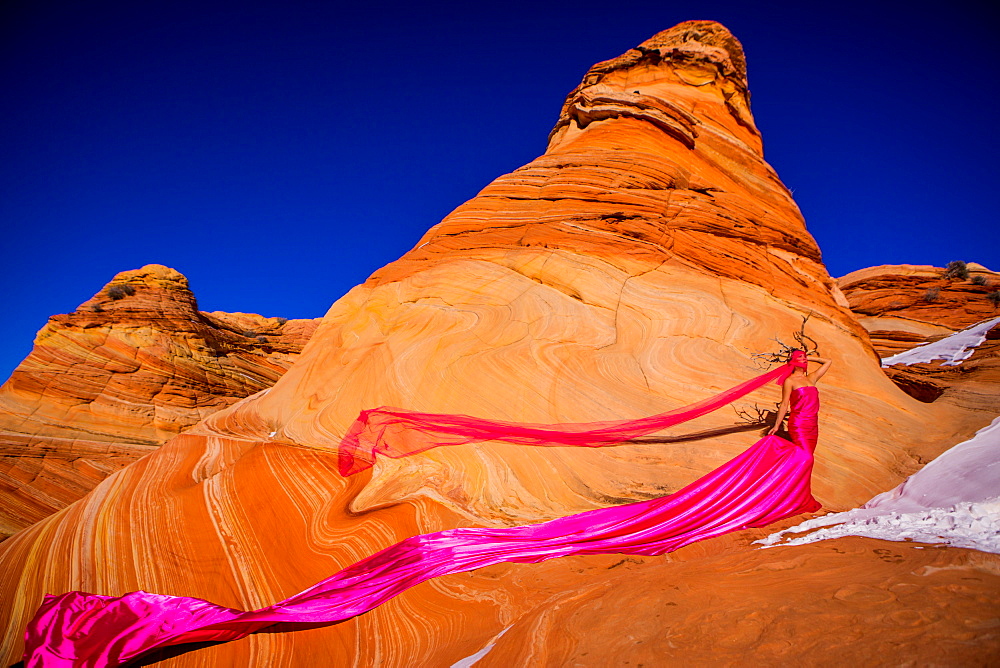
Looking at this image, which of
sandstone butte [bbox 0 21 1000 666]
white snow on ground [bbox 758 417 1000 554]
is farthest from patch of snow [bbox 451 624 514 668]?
white snow on ground [bbox 758 417 1000 554]

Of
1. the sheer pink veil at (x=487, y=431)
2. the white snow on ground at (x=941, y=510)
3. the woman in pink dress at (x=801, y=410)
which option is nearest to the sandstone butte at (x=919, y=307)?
the woman in pink dress at (x=801, y=410)

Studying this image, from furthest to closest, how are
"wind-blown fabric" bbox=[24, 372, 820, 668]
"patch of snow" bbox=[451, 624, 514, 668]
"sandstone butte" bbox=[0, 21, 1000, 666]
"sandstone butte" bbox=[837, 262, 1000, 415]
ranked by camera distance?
"sandstone butte" bbox=[837, 262, 1000, 415]
"wind-blown fabric" bbox=[24, 372, 820, 668]
"patch of snow" bbox=[451, 624, 514, 668]
"sandstone butte" bbox=[0, 21, 1000, 666]

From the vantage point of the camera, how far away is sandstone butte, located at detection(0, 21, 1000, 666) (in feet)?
8.51

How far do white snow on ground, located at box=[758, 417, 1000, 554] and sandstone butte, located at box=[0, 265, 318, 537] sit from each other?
752 inches

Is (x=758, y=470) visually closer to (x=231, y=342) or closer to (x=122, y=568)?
(x=122, y=568)

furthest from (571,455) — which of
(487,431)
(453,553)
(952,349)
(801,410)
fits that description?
(952,349)

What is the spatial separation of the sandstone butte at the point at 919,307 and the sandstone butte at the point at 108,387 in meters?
22.9

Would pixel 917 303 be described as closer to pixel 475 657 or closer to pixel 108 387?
pixel 475 657

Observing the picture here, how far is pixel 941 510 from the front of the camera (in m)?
3.61

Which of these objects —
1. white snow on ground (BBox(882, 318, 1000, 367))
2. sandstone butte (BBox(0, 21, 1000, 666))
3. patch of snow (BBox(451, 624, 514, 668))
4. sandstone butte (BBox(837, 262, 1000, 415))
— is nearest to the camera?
sandstone butte (BBox(0, 21, 1000, 666))

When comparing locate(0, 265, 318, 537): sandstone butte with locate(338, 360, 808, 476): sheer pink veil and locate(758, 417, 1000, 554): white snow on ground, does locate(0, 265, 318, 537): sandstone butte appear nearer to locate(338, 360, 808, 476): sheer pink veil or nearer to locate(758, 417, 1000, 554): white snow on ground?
locate(338, 360, 808, 476): sheer pink veil

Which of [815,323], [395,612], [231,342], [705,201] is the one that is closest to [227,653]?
[395,612]

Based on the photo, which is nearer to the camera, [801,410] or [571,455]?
[801,410]

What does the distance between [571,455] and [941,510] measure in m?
3.35
